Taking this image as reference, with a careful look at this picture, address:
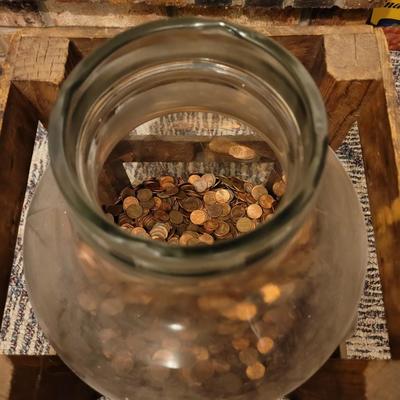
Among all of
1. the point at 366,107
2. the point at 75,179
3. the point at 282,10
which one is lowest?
the point at 75,179

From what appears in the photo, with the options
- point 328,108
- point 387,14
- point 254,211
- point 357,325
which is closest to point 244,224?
point 254,211

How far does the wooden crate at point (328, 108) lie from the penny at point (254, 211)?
0.33 feet

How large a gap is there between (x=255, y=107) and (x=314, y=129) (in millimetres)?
88

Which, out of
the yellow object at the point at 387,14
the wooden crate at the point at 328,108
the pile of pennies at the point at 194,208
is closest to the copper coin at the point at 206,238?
the pile of pennies at the point at 194,208

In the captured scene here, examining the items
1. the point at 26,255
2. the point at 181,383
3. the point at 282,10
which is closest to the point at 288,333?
the point at 181,383

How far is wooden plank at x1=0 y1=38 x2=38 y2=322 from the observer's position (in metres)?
0.46

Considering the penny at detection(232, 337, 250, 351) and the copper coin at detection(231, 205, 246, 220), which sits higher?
the copper coin at detection(231, 205, 246, 220)

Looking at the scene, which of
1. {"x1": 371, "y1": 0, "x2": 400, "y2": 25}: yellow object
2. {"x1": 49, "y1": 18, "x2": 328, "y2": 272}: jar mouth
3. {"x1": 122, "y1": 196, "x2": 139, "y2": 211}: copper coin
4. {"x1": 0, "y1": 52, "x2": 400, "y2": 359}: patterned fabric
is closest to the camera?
{"x1": 49, "y1": 18, "x2": 328, "y2": 272}: jar mouth

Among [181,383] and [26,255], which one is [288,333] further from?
[26,255]

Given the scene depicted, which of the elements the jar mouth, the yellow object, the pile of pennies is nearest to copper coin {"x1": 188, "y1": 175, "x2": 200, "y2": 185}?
the pile of pennies

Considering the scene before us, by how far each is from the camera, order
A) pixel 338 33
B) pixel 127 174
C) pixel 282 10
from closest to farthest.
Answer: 1. pixel 338 33
2. pixel 127 174
3. pixel 282 10

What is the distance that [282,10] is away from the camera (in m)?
0.82

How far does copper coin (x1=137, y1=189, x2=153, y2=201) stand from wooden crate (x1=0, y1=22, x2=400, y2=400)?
0.37ft

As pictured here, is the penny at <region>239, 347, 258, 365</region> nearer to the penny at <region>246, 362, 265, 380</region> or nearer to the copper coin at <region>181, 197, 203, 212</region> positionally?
the penny at <region>246, 362, 265, 380</region>
